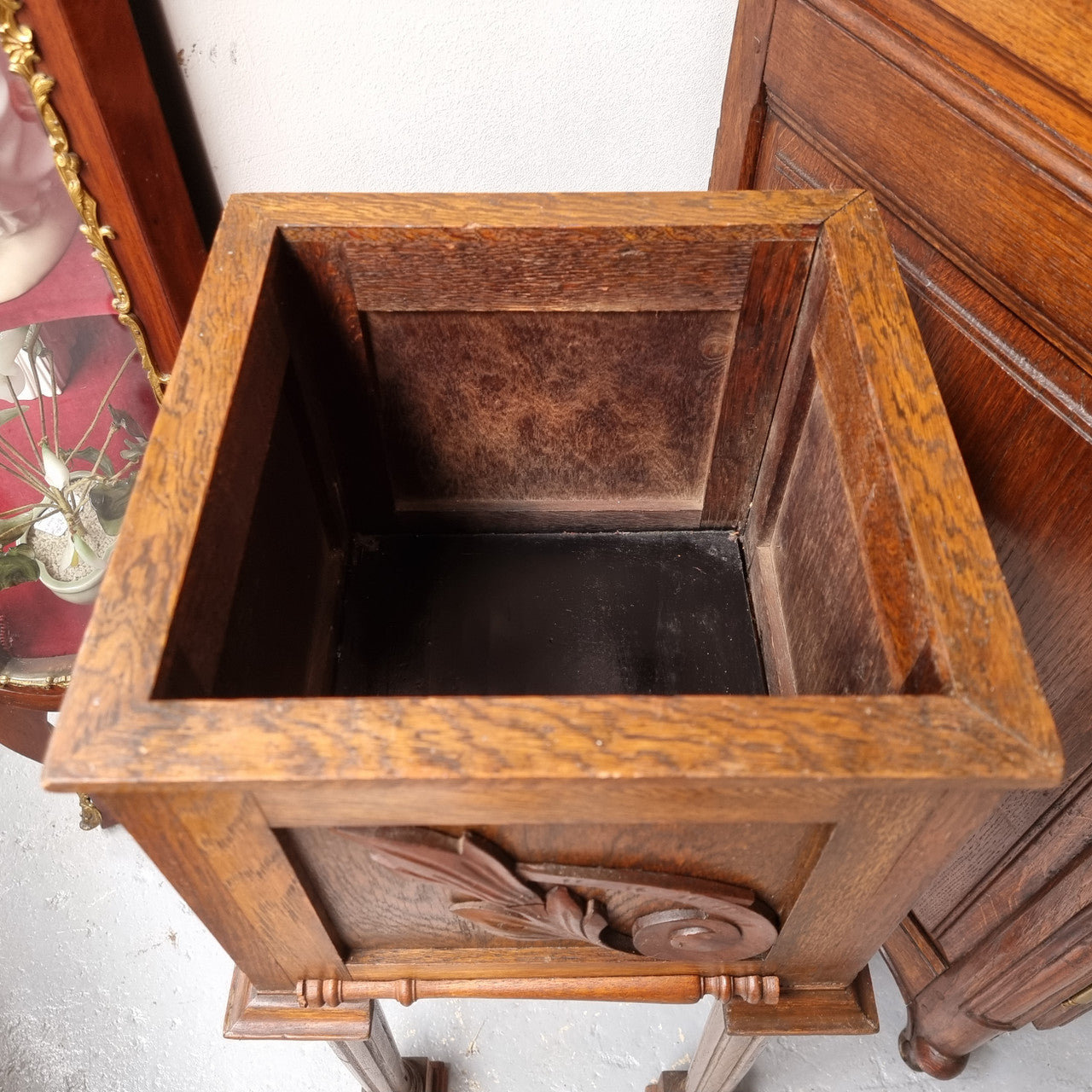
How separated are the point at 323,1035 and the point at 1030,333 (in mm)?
839

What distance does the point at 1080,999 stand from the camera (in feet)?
3.42

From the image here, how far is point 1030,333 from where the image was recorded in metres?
0.76

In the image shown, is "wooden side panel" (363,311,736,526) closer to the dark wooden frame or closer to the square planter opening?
the square planter opening

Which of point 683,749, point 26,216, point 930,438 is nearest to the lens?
point 683,749

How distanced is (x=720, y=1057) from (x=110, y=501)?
3.29 ft

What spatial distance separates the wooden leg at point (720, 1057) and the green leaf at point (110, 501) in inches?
37.3

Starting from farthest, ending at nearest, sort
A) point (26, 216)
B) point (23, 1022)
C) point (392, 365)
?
point (23, 1022)
point (26, 216)
point (392, 365)

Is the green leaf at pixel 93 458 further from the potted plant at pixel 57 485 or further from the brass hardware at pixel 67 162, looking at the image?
the brass hardware at pixel 67 162

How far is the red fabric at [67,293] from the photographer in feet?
3.66

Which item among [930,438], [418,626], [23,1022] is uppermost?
[418,626]

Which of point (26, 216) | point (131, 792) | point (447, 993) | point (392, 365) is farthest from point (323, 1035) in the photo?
point (26, 216)

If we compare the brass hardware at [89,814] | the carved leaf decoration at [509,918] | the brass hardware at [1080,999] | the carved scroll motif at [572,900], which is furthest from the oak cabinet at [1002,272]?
the brass hardware at [89,814]

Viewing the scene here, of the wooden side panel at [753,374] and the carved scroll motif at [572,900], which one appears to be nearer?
the carved scroll motif at [572,900]

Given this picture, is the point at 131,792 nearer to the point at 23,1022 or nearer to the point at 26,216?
the point at 26,216
